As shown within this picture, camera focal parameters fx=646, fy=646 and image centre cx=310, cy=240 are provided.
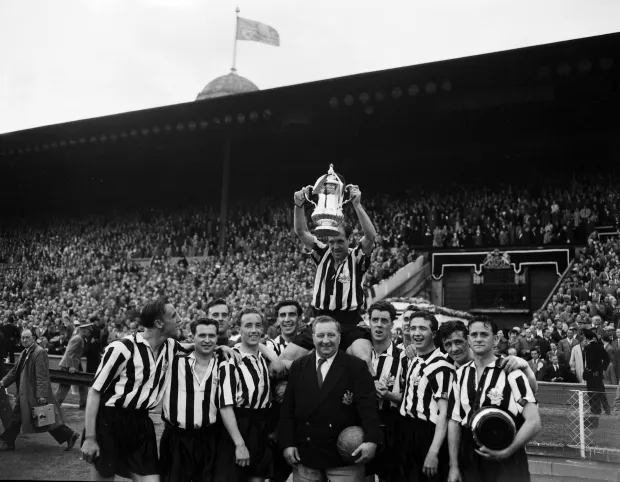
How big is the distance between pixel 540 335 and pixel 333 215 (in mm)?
10725

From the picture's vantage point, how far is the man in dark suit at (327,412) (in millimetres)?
5070

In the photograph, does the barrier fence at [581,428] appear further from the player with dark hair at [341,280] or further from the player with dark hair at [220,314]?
the player with dark hair at [220,314]

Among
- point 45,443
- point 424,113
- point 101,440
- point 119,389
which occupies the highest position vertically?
point 424,113

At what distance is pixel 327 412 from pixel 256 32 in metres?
33.2

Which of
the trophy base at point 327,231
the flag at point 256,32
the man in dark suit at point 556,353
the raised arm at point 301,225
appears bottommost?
the man in dark suit at point 556,353

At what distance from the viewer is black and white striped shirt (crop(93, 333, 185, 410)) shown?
17.4 ft

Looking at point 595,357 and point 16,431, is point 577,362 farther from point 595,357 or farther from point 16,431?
point 16,431

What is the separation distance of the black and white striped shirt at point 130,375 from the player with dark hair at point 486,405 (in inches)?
97.5

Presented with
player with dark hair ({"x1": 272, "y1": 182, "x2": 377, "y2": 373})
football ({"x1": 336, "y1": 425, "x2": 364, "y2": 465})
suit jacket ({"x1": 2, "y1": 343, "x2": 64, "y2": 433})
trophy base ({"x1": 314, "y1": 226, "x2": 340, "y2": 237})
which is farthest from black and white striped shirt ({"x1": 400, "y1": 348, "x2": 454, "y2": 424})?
suit jacket ({"x1": 2, "y1": 343, "x2": 64, "y2": 433})

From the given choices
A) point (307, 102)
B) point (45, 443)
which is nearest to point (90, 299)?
point (307, 102)

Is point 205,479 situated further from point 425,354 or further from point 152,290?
point 152,290

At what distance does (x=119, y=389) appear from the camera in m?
5.35

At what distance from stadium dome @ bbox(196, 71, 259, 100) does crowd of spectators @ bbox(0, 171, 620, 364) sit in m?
18.9

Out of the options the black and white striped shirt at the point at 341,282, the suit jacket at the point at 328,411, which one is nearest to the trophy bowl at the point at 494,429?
the suit jacket at the point at 328,411
